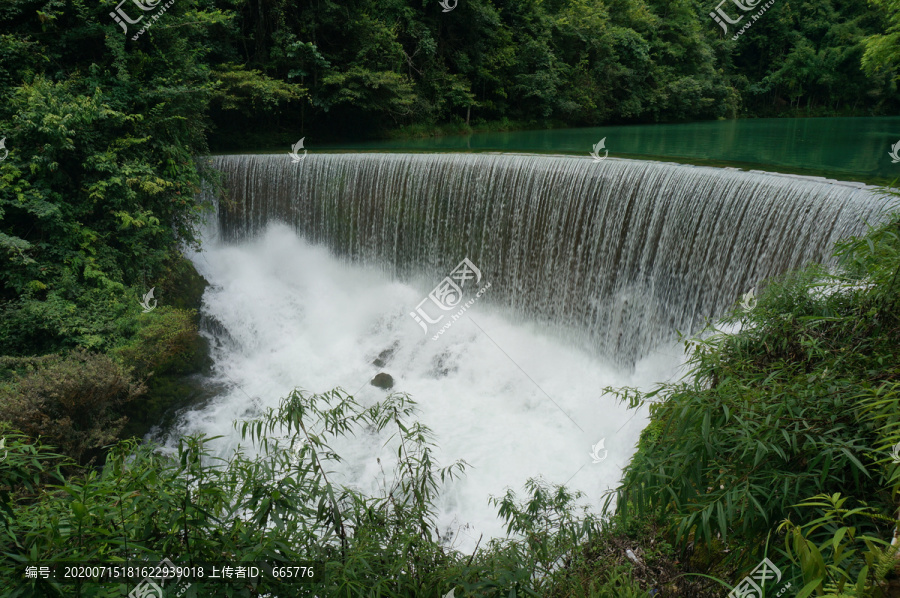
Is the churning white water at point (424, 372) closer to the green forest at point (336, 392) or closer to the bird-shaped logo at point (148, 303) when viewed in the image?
the green forest at point (336, 392)

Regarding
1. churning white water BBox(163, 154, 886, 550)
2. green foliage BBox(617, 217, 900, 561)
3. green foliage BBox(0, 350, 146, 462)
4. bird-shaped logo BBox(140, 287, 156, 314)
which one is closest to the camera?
green foliage BBox(617, 217, 900, 561)

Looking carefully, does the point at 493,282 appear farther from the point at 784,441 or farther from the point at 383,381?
the point at 784,441

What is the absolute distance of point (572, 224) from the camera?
8.03 meters

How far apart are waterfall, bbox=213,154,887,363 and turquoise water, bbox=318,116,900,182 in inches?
51.2

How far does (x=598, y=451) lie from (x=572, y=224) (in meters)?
3.31

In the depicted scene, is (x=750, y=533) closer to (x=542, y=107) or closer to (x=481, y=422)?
(x=481, y=422)

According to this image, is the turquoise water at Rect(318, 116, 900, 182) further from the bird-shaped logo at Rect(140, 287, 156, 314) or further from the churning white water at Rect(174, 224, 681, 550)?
the bird-shaped logo at Rect(140, 287, 156, 314)

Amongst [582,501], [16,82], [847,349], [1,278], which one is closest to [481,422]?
[582,501]

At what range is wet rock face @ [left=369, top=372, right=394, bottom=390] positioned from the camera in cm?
827

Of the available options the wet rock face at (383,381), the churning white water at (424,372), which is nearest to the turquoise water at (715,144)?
the churning white water at (424,372)

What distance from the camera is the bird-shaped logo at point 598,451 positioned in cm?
636

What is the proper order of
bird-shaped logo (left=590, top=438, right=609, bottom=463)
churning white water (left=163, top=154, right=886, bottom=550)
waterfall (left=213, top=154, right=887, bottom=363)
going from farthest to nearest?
bird-shaped logo (left=590, top=438, right=609, bottom=463)
churning white water (left=163, top=154, right=886, bottom=550)
waterfall (left=213, top=154, right=887, bottom=363)

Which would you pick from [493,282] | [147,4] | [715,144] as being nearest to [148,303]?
[147,4]

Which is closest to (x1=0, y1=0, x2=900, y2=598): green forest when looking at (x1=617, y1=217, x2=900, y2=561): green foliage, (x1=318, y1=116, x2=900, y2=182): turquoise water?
(x1=617, y1=217, x2=900, y2=561): green foliage
